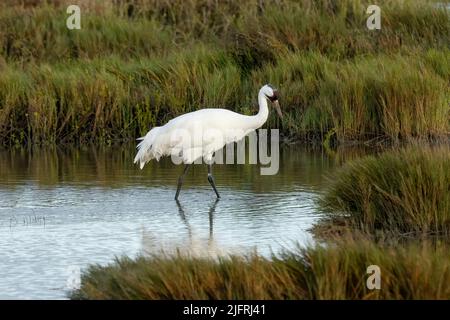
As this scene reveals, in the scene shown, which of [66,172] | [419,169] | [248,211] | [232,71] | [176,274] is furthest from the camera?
[232,71]

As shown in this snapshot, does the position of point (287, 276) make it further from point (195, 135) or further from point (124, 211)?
point (195, 135)

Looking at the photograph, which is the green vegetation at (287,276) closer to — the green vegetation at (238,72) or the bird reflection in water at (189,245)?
the bird reflection in water at (189,245)

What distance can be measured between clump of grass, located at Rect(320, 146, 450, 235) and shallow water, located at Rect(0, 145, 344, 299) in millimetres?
473

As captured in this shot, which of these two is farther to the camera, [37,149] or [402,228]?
[37,149]

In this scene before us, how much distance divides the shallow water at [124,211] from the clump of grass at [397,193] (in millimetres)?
473

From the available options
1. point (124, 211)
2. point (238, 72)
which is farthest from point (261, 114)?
point (238, 72)

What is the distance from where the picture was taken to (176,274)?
279 inches

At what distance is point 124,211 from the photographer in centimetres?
1152

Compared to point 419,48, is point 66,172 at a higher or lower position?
lower

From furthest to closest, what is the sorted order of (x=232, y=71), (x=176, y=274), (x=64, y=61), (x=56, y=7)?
(x=56, y=7), (x=64, y=61), (x=232, y=71), (x=176, y=274)

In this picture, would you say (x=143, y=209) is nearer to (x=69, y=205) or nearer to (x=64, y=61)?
(x=69, y=205)

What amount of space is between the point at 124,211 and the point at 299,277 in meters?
4.61
